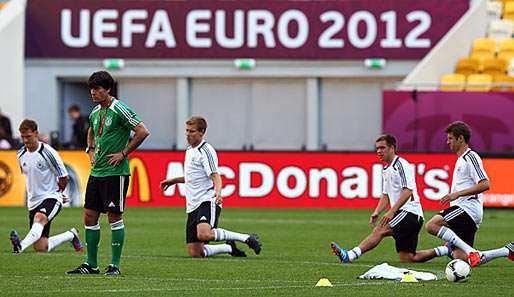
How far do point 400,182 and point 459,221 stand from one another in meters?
0.84

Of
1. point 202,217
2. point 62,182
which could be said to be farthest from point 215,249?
point 62,182

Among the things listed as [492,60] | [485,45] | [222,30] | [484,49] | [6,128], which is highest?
[222,30]

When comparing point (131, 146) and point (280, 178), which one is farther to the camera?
point (280, 178)

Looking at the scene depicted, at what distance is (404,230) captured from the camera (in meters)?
15.5

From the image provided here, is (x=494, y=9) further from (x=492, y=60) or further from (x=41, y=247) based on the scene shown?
(x=41, y=247)

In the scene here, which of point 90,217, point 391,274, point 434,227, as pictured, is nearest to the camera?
point 391,274

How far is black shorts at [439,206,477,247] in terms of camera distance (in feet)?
49.4

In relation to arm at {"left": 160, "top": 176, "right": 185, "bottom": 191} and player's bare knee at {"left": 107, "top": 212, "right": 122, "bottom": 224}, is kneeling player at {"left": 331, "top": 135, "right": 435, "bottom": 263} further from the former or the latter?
player's bare knee at {"left": 107, "top": 212, "right": 122, "bottom": 224}

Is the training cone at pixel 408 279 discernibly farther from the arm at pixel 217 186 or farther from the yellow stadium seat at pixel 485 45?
the yellow stadium seat at pixel 485 45

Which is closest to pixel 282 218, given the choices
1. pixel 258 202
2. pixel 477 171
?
pixel 258 202

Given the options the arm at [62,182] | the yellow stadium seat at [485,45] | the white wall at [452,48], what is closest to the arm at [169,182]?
the arm at [62,182]

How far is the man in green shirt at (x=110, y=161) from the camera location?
13164 mm

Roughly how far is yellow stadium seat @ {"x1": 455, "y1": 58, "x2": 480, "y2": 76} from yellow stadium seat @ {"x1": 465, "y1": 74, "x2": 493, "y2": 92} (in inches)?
25.1

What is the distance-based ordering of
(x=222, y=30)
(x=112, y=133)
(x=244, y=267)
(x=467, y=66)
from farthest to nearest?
(x=222, y=30)
(x=467, y=66)
(x=244, y=267)
(x=112, y=133)
